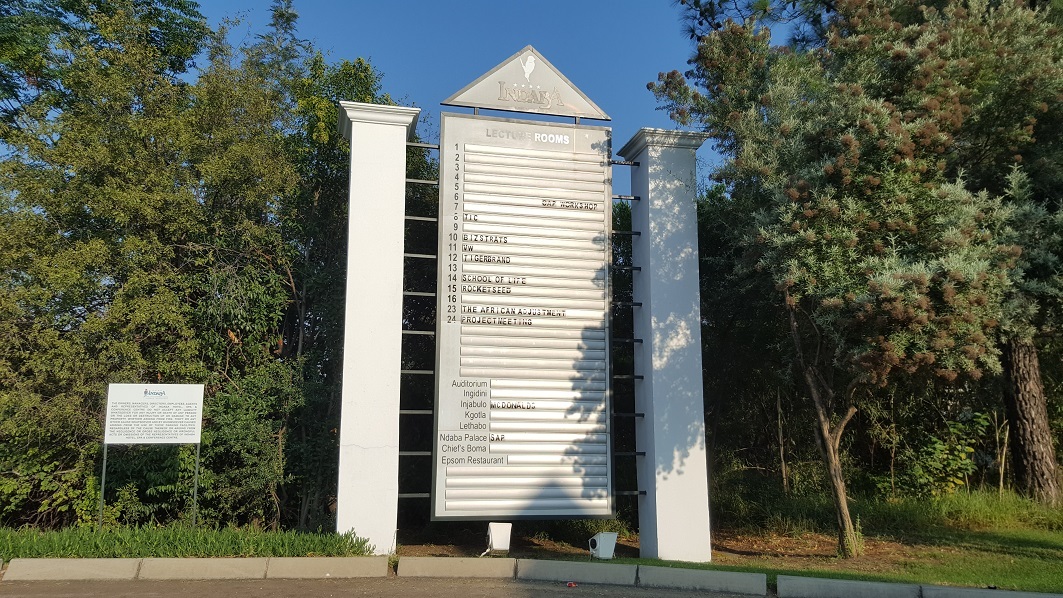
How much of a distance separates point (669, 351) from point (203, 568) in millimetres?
5872

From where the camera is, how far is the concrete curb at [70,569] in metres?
7.11

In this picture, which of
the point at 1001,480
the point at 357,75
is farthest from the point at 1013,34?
the point at 357,75

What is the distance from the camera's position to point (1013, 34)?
9242mm

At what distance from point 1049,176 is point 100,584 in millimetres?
11417

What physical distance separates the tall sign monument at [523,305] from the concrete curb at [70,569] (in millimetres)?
3208

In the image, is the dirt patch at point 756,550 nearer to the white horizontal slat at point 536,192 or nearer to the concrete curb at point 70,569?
the concrete curb at point 70,569

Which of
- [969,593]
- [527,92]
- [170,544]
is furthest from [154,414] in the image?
[969,593]

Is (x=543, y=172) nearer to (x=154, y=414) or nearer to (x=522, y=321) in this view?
(x=522, y=321)

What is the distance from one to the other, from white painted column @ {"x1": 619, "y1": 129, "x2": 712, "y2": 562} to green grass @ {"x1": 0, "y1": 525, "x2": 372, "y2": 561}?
12.0 feet

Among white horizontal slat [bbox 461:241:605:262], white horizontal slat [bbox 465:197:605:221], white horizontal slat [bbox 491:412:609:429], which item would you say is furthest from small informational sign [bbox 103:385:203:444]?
white horizontal slat [bbox 465:197:605:221]

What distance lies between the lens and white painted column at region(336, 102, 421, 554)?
28.0 ft

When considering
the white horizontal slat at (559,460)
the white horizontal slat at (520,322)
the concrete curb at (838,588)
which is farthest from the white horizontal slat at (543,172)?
the concrete curb at (838,588)

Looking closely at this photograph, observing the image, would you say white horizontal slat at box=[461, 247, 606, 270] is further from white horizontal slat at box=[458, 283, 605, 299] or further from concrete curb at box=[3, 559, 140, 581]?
concrete curb at box=[3, 559, 140, 581]

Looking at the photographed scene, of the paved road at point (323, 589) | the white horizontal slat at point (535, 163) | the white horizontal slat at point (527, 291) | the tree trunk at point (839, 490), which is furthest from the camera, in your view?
the white horizontal slat at point (535, 163)
